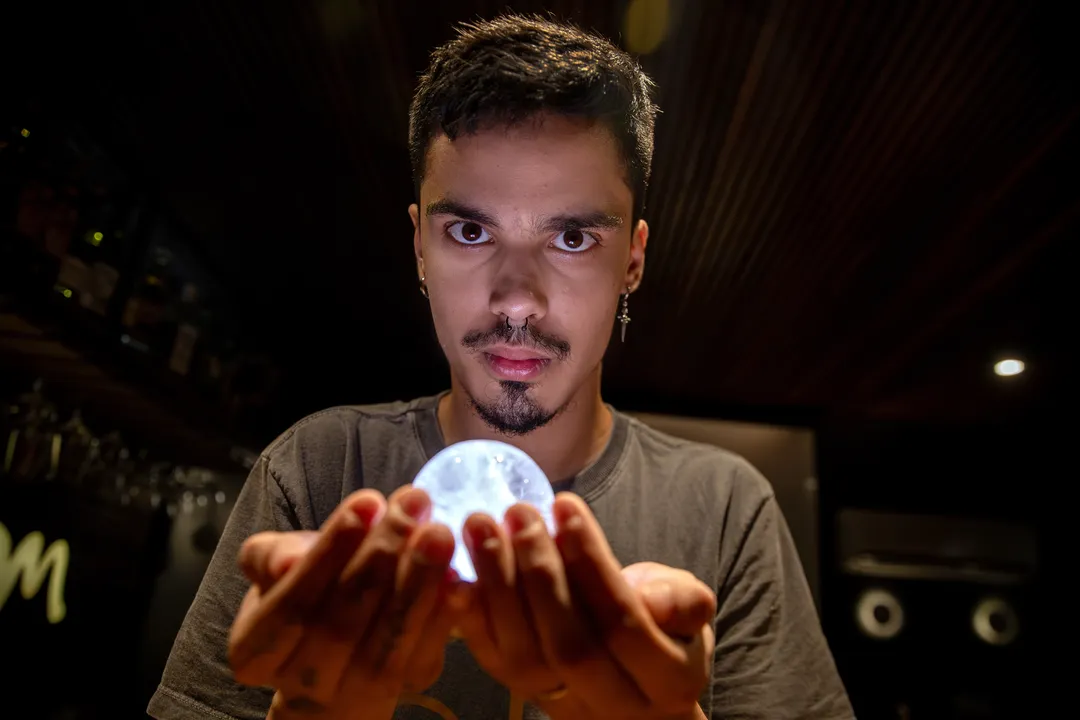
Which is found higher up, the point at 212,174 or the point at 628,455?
the point at 212,174

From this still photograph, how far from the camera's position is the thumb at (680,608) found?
572mm

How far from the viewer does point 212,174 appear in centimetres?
169

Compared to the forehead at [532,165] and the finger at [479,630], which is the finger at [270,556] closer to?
the finger at [479,630]

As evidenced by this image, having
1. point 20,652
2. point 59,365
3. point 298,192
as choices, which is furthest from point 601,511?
point 20,652

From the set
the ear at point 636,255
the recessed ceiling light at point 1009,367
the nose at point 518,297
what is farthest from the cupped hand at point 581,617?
the recessed ceiling light at point 1009,367

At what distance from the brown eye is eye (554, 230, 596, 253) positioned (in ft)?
0.33

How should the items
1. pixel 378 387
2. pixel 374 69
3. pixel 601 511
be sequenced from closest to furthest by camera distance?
pixel 601 511, pixel 378 387, pixel 374 69

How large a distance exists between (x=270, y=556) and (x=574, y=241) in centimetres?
53

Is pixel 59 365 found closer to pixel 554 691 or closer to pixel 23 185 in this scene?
pixel 23 185

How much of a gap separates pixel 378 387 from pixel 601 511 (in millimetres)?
512

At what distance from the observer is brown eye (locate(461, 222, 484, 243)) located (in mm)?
884

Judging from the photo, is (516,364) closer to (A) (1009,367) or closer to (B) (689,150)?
(B) (689,150)

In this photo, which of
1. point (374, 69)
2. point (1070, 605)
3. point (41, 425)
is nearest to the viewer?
point (374, 69)

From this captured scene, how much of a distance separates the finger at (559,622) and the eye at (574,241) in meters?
0.42
